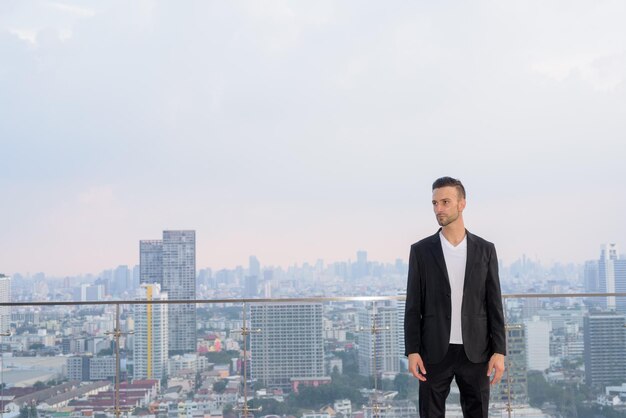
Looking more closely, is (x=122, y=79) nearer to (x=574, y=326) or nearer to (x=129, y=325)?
(x=129, y=325)

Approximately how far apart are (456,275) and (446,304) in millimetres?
115

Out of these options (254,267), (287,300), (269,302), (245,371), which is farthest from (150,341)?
(254,267)

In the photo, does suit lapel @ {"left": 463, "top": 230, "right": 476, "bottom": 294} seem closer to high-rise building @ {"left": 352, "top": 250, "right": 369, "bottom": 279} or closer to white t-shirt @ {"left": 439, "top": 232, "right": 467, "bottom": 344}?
white t-shirt @ {"left": 439, "top": 232, "right": 467, "bottom": 344}

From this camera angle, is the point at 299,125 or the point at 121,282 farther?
the point at 299,125

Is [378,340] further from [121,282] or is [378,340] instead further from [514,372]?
[121,282]

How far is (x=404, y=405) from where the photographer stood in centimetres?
412

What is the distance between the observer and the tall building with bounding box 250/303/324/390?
13.7 feet

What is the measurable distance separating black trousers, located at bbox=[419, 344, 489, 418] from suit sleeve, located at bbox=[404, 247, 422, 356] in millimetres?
93

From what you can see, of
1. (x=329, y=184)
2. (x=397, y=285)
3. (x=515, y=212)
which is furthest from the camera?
(x=515, y=212)

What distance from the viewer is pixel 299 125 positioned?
1830 cm

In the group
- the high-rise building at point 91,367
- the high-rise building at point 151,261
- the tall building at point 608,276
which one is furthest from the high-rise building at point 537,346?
the high-rise building at point 151,261

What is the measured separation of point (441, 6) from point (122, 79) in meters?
7.14

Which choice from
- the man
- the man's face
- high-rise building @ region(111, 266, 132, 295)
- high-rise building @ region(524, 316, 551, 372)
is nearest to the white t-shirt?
the man

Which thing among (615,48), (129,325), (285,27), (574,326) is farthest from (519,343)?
(285,27)
